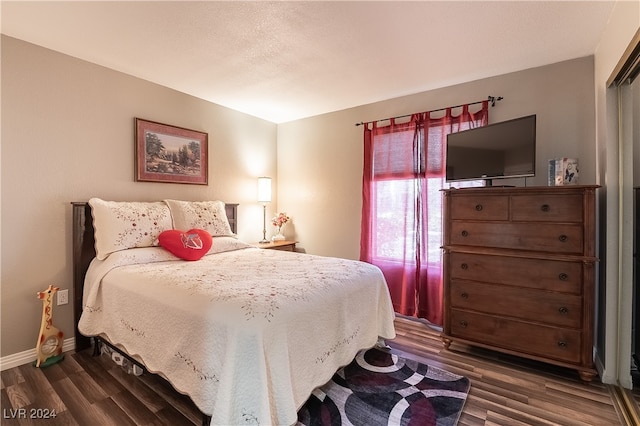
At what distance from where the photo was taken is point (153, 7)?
1.88 meters

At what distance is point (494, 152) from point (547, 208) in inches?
23.8

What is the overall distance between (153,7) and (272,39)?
79 cm

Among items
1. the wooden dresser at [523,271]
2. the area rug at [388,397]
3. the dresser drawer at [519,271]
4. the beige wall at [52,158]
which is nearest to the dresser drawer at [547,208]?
the wooden dresser at [523,271]

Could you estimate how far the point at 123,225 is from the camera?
2453 millimetres

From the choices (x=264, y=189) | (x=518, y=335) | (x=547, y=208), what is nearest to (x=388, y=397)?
(x=518, y=335)

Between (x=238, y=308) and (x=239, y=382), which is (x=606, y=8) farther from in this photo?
(x=239, y=382)

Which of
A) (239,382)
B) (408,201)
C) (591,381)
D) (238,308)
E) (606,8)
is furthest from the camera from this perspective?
(408,201)

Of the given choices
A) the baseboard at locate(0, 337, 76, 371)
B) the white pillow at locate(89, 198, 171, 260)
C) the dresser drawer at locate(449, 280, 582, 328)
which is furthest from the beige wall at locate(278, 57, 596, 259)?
the baseboard at locate(0, 337, 76, 371)

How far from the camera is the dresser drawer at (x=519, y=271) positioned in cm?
209

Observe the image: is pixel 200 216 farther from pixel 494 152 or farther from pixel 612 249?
pixel 612 249

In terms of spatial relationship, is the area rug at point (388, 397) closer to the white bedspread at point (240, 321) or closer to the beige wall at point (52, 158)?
the white bedspread at point (240, 321)

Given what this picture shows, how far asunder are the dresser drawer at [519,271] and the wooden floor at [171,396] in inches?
25.7

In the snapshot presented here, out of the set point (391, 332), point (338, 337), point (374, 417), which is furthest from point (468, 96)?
point (374, 417)

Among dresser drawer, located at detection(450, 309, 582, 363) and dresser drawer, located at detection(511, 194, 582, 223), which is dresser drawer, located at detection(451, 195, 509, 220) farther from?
dresser drawer, located at detection(450, 309, 582, 363)
